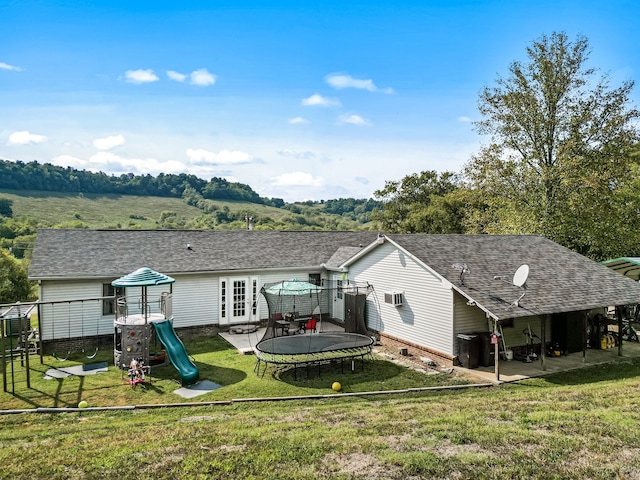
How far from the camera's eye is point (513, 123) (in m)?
25.7

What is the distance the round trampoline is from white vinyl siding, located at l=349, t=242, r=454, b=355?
1742mm

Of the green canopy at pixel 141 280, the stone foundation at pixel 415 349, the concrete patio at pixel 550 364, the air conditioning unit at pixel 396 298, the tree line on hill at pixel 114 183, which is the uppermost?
the tree line on hill at pixel 114 183

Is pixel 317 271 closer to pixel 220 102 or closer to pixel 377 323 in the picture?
pixel 377 323

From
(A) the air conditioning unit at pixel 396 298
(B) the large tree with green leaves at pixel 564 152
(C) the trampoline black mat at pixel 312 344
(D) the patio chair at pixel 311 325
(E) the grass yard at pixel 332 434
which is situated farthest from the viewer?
(B) the large tree with green leaves at pixel 564 152

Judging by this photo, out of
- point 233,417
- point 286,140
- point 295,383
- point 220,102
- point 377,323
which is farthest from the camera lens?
point 286,140

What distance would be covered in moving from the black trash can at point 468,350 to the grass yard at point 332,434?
4.70 ft

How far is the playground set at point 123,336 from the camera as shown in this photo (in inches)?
444

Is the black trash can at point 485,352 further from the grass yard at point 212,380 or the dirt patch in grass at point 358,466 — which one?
the dirt patch in grass at point 358,466

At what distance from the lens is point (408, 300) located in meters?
14.3

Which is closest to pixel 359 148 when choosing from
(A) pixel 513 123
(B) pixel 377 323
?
(A) pixel 513 123

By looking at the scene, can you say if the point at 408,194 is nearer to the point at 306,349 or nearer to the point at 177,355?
the point at 306,349

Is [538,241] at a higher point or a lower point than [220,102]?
lower

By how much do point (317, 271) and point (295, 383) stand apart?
8.75 metres

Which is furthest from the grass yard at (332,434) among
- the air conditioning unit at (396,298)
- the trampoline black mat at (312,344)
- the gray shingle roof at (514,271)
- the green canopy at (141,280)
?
the air conditioning unit at (396,298)
